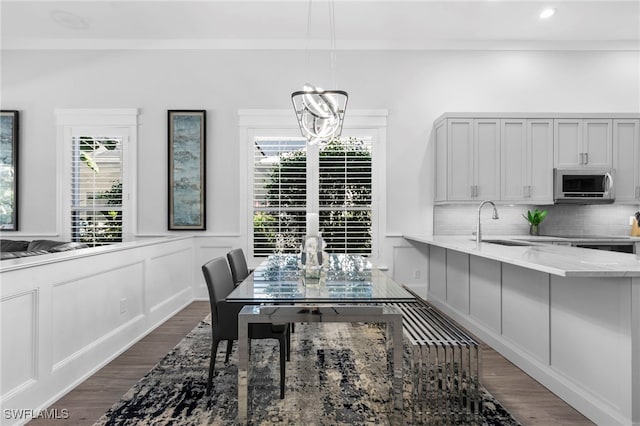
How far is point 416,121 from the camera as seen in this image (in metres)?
5.00

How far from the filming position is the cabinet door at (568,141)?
14.7 ft

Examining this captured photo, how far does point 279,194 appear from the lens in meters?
4.98

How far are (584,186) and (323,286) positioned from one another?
12.7ft

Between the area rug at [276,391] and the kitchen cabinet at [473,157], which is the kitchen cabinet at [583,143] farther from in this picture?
the area rug at [276,391]

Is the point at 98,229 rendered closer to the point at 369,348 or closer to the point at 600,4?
the point at 369,348

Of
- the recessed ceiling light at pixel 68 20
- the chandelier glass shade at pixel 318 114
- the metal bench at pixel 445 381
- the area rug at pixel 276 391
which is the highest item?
the recessed ceiling light at pixel 68 20


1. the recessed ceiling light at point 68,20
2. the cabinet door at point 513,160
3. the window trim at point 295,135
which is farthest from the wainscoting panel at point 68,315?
the cabinet door at point 513,160

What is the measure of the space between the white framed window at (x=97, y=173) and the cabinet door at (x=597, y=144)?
554 cm

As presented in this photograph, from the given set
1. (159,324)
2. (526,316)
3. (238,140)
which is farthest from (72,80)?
(526,316)

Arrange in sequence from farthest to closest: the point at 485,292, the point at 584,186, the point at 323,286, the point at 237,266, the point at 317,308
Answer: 1. the point at 584,186
2. the point at 485,292
3. the point at 237,266
4. the point at 323,286
5. the point at 317,308

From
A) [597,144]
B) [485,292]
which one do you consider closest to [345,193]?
[485,292]

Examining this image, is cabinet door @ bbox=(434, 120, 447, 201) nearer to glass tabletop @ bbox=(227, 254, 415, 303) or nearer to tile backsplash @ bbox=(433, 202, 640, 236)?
tile backsplash @ bbox=(433, 202, 640, 236)

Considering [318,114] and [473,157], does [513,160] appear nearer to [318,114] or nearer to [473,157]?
[473,157]

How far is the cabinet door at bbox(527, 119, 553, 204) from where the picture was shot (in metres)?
4.51
